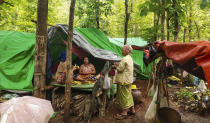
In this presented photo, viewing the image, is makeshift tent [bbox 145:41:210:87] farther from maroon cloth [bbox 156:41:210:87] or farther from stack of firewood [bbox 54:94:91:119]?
stack of firewood [bbox 54:94:91:119]

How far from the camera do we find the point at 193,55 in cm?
192

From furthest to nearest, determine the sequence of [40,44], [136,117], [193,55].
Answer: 1. [136,117]
2. [40,44]
3. [193,55]

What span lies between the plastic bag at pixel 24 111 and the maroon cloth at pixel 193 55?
2293 mm

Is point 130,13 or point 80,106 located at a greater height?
point 130,13

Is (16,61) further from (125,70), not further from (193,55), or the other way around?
(193,55)

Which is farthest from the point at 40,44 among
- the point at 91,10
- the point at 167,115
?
the point at 91,10

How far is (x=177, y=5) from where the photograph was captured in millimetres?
5867

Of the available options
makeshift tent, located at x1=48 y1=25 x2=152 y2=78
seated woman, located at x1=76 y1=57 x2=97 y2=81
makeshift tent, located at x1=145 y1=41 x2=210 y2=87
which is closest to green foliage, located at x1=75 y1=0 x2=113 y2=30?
makeshift tent, located at x1=48 y1=25 x2=152 y2=78

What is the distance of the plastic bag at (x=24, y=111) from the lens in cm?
208

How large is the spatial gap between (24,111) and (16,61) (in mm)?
2644

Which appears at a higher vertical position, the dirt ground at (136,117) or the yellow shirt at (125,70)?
the yellow shirt at (125,70)

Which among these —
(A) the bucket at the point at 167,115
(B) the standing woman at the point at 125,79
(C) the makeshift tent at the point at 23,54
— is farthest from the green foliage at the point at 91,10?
(A) the bucket at the point at 167,115

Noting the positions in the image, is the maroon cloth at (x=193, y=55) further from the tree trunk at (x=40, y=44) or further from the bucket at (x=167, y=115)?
the tree trunk at (x=40, y=44)

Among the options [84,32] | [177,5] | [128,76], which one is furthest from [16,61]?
[177,5]
